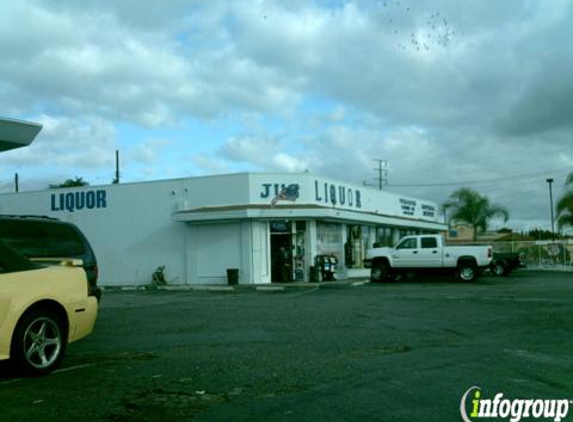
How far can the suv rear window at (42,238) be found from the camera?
1087 centimetres

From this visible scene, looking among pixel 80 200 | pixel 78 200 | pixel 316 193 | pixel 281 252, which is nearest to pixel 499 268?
pixel 316 193

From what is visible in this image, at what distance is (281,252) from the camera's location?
30.1 meters

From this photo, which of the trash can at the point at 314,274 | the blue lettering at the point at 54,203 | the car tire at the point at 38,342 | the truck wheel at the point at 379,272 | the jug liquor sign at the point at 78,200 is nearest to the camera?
the car tire at the point at 38,342

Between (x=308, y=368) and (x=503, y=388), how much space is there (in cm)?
225

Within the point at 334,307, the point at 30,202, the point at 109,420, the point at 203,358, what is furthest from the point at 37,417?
the point at 30,202

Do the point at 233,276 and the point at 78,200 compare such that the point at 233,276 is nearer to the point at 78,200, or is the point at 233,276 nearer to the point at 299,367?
the point at 78,200

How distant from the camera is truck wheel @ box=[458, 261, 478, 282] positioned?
28422 mm

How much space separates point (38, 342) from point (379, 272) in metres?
23.3

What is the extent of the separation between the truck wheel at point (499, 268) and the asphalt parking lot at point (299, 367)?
1987cm

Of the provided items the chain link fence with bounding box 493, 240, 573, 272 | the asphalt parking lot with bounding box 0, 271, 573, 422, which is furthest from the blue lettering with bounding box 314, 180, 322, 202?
the asphalt parking lot with bounding box 0, 271, 573, 422

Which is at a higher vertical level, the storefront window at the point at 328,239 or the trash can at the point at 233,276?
the storefront window at the point at 328,239

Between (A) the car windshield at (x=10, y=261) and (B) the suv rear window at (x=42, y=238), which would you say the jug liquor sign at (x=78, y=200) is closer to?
(B) the suv rear window at (x=42, y=238)

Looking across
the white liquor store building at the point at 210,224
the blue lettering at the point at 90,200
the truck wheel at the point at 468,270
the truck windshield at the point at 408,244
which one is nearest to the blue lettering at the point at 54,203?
the white liquor store building at the point at 210,224

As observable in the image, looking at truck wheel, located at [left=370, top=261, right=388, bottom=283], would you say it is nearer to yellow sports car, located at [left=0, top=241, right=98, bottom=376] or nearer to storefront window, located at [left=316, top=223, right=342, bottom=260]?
storefront window, located at [left=316, top=223, right=342, bottom=260]
